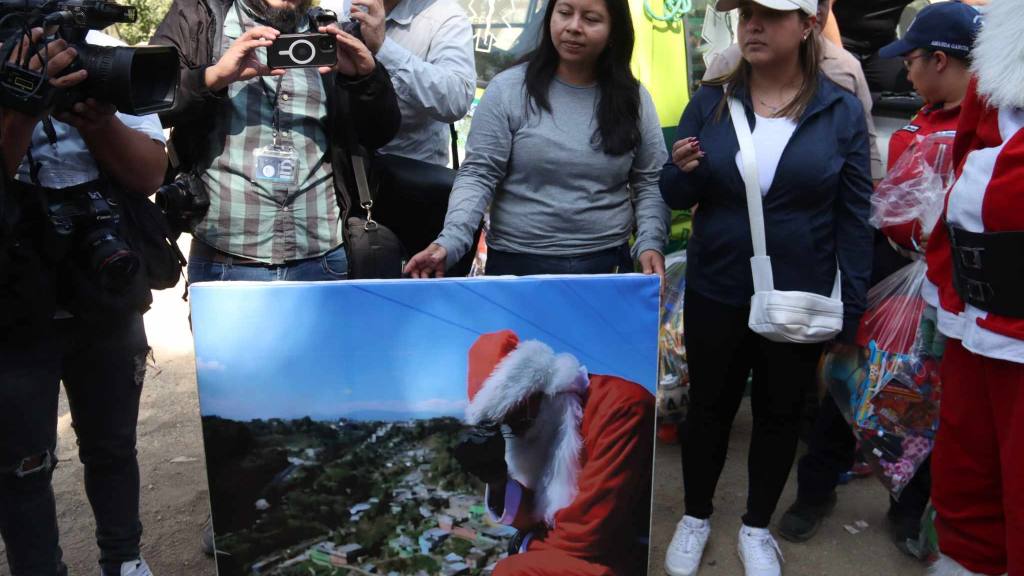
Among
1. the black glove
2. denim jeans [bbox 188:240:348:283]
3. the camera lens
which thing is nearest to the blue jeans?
denim jeans [bbox 188:240:348:283]

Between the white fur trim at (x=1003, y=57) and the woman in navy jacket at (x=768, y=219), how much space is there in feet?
1.91

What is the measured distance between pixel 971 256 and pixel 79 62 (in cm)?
210

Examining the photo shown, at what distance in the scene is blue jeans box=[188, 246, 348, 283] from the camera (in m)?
2.64

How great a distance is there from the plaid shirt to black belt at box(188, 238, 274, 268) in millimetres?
20

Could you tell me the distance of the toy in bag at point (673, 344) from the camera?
3.74 meters

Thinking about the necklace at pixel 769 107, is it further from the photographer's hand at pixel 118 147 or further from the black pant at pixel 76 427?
the black pant at pixel 76 427

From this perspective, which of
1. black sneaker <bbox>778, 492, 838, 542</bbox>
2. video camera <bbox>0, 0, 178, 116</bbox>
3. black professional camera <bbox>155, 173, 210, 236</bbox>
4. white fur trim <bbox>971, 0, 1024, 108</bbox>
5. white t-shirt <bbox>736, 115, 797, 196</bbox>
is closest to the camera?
video camera <bbox>0, 0, 178, 116</bbox>

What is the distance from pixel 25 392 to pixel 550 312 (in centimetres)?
128

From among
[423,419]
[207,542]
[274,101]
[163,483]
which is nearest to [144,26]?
[163,483]

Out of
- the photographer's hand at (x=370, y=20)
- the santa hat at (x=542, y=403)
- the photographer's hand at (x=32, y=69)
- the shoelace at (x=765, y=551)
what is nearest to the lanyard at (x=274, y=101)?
the photographer's hand at (x=370, y=20)

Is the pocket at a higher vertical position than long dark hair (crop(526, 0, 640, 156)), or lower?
lower

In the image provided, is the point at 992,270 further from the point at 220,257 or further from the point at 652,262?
the point at 220,257

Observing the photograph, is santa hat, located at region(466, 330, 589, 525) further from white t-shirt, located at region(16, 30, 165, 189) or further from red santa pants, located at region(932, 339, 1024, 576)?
white t-shirt, located at region(16, 30, 165, 189)

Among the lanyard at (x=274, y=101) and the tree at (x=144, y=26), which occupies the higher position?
the lanyard at (x=274, y=101)
